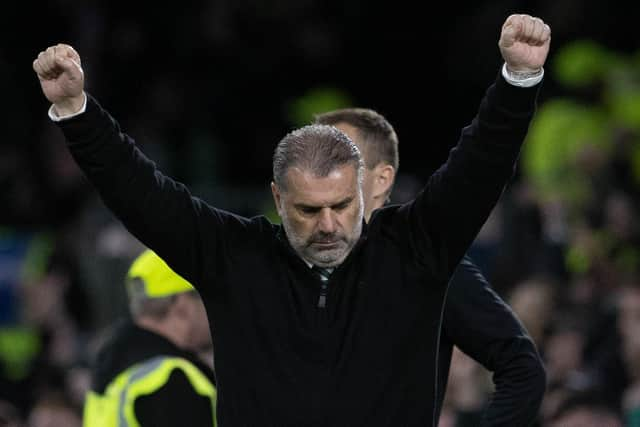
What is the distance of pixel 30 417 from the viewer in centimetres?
752

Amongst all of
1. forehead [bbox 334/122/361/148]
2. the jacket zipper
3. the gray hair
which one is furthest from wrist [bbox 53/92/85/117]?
forehead [bbox 334/122/361/148]

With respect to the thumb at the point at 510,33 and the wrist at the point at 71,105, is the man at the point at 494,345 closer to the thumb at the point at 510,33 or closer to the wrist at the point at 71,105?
the thumb at the point at 510,33

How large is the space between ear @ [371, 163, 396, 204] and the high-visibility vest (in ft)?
2.65

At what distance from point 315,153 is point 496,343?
2.89ft

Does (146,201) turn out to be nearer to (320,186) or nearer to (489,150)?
(320,186)

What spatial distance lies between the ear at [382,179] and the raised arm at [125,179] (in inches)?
29.7

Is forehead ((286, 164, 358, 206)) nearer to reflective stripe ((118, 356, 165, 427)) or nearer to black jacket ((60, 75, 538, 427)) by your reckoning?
black jacket ((60, 75, 538, 427))

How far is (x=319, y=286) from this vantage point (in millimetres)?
3416

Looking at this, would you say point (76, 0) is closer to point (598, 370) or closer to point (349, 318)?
point (598, 370)

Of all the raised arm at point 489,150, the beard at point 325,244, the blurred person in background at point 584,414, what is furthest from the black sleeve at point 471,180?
the blurred person in background at point 584,414

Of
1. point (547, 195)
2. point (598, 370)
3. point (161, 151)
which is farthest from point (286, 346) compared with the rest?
point (161, 151)

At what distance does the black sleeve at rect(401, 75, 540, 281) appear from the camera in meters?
3.24

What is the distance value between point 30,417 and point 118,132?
14.7 feet

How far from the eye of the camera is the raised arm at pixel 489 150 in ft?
10.6
